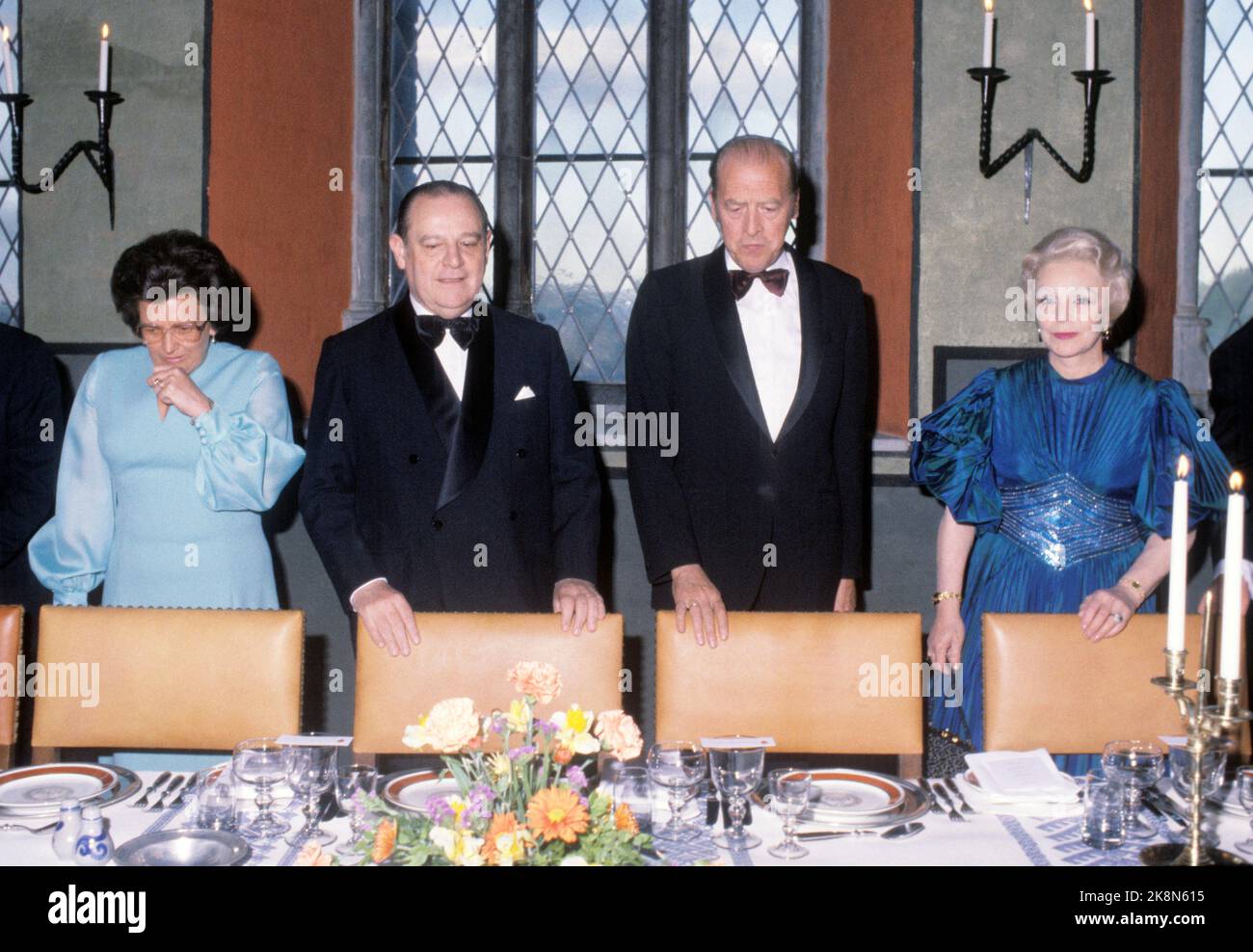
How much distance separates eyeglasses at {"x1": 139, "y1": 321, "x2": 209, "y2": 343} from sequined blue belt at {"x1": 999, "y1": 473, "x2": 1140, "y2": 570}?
183cm

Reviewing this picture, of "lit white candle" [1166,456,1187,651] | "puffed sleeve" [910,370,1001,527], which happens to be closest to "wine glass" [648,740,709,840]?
"lit white candle" [1166,456,1187,651]

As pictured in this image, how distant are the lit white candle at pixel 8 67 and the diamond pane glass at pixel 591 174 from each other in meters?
1.80

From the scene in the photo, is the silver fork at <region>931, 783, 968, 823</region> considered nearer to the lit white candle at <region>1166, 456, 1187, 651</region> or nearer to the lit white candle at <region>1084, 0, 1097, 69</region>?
the lit white candle at <region>1166, 456, 1187, 651</region>

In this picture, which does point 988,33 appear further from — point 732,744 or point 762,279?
point 732,744

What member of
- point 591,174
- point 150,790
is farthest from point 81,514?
point 591,174

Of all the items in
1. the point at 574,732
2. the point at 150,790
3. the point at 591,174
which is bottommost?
the point at 150,790

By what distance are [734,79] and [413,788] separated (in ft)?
10.9

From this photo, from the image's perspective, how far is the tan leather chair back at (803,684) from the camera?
2.27m

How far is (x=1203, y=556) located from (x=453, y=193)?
255 cm

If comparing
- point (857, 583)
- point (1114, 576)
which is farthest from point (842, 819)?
point (857, 583)

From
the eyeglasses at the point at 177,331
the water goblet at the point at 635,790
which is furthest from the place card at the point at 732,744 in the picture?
the eyeglasses at the point at 177,331

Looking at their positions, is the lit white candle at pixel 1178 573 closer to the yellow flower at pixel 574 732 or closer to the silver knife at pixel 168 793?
the yellow flower at pixel 574 732

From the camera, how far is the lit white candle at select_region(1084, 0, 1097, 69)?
3.46 metres

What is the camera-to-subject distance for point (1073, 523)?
252 cm
